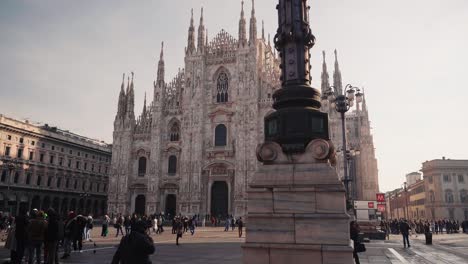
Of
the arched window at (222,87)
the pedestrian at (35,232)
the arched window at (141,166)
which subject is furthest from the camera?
the arched window at (141,166)

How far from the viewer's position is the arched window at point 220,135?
3988cm

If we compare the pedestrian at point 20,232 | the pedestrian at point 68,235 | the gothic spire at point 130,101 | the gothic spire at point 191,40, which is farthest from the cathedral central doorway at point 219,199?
the pedestrian at point 20,232

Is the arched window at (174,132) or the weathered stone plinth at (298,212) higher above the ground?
the arched window at (174,132)

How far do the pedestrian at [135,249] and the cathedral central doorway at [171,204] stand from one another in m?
36.9

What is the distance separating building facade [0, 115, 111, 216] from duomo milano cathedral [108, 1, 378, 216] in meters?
7.84

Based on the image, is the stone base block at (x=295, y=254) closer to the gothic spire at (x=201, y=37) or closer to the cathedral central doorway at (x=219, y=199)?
the cathedral central doorway at (x=219, y=199)

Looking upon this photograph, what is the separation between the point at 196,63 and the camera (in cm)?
4188

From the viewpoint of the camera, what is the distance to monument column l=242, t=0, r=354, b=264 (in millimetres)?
6430

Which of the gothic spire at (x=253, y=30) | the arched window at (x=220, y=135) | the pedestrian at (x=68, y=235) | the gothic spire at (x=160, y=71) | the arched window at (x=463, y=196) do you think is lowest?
the pedestrian at (x=68, y=235)

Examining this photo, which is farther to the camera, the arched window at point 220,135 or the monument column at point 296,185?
the arched window at point 220,135

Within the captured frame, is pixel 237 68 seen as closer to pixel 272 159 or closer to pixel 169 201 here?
pixel 169 201

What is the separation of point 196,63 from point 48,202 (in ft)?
88.9

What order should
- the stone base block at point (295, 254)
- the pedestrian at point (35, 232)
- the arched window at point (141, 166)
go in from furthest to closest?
the arched window at point (141, 166), the pedestrian at point (35, 232), the stone base block at point (295, 254)

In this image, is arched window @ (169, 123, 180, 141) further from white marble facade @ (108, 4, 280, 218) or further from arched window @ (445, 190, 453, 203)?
arched window @ (445, 190, 453, 203)
